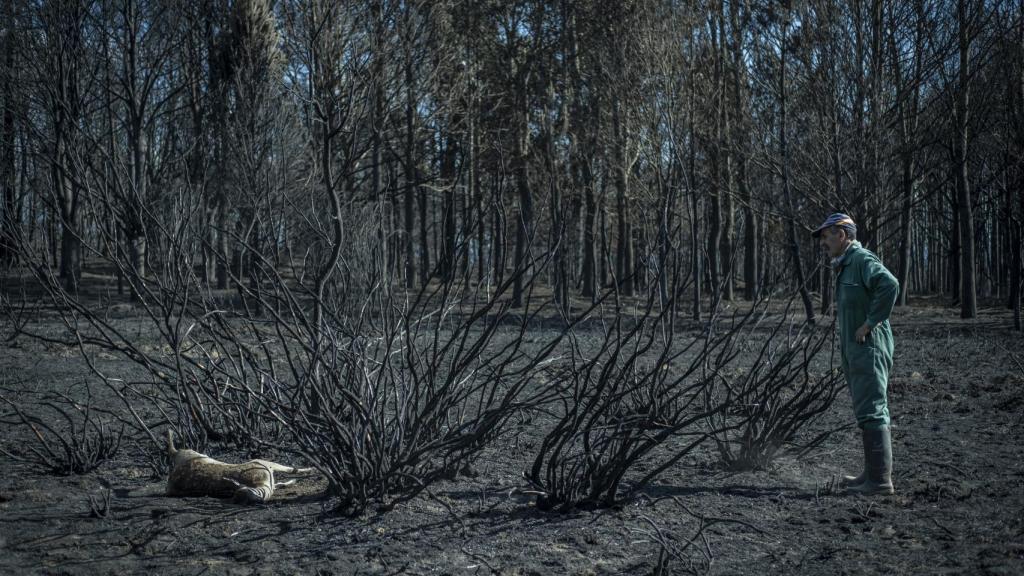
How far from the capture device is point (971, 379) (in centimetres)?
823

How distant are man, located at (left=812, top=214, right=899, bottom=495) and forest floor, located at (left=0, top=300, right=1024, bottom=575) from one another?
199mm

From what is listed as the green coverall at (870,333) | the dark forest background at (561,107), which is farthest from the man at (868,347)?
the dark forest background at (561,107)

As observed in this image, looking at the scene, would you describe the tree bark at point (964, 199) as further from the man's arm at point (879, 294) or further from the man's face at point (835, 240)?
the man's arm at point (879, 294)

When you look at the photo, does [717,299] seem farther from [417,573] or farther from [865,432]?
[417,573]

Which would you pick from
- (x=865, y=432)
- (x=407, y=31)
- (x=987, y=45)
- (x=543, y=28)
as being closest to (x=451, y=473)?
(x=865, y=432)

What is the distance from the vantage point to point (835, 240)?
182 inches

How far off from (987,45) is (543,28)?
35.8ft

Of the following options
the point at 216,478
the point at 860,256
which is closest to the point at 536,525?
the point at 216,478

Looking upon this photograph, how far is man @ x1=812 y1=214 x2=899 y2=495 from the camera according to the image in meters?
4.28

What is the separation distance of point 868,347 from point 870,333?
0.26 feet

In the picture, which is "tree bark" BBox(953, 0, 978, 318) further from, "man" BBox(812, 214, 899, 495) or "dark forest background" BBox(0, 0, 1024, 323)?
"man" BBox(812, 214, 899, 495)

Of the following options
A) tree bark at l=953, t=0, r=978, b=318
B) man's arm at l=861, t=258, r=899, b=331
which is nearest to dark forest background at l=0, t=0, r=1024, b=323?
tree bark at l=953, t=0, r=978, b=318

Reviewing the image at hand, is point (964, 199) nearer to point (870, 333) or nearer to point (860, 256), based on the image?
point (860, 256)

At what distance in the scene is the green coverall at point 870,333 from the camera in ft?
14.1
